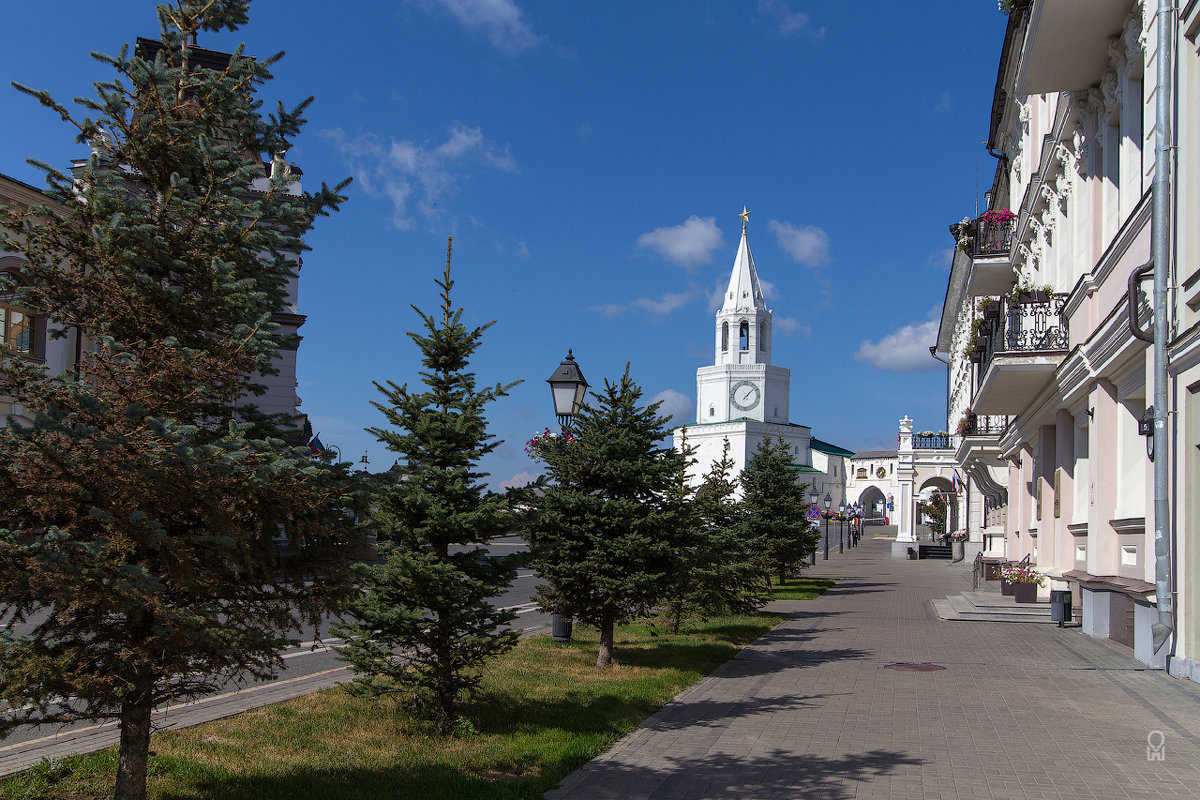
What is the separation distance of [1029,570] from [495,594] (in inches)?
625

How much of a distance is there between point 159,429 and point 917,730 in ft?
23.2

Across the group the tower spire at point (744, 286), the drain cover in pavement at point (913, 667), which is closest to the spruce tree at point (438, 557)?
the drain cover in pavement at point (913, 667)

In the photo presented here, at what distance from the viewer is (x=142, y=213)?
5.50 meters

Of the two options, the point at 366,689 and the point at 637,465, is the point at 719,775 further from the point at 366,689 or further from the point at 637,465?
the point at 637,465

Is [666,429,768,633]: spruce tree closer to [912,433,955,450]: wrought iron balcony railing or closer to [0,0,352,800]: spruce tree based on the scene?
[0,0,352,800]: spruce tree

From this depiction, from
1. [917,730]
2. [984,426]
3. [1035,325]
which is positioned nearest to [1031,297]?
[1035,325]

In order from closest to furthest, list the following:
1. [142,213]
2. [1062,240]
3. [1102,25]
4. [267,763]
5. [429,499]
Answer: [142,213] < [267,763] < [429,499] < [1102,25] < [1062,240]

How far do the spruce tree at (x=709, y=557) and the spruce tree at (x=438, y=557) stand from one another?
4203 millimetres

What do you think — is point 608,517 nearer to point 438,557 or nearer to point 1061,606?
point 438,557

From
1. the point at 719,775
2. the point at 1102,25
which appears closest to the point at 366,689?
the point at 719,775

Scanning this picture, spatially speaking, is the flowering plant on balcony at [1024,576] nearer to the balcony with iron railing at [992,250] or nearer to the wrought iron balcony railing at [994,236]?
the balcony with iron railing at [992,250]

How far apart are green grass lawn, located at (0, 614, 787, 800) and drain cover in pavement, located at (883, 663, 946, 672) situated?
2863mm

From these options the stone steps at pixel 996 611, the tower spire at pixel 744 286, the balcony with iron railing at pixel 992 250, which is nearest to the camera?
the stone steps at pixel 996 611

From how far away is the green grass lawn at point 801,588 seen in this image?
26.0 meters
